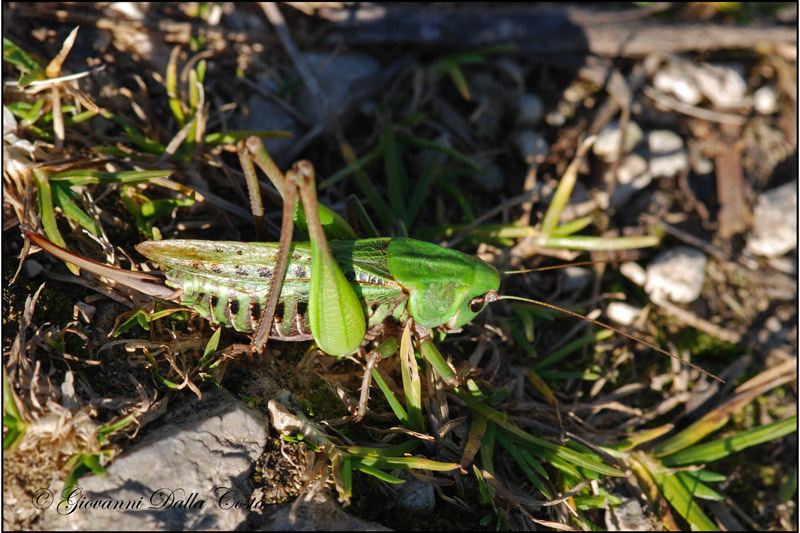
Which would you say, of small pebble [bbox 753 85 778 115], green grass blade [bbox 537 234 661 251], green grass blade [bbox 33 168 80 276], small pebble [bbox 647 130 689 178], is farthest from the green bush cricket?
small pebble [bbox 753 85 778 115]

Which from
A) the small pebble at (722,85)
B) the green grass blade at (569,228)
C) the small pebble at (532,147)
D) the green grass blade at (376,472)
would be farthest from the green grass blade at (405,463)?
the small pebble at (722,85)

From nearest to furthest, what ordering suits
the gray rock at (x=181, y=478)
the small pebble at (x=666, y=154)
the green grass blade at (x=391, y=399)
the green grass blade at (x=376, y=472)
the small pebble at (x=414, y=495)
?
1. the gray rock at (x=181, y=478)
2. the green grass blade at (x=376, y=472)
3. the small pebble at (x=414, y=495)
4. the green grass blade at (x=391, y=399)
5. the small pebble at (x=666, y=154)

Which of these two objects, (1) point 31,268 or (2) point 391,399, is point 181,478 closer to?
(2) point 391,399

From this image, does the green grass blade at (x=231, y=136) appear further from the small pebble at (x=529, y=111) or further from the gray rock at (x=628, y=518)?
the gray rock at (x=628, y=518)

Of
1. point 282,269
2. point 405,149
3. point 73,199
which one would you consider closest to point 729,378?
point 405,149

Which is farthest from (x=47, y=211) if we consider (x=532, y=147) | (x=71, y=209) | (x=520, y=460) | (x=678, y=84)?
(x=678, y=84)
